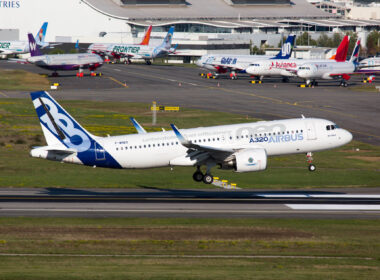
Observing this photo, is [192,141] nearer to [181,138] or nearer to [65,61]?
[181,138]

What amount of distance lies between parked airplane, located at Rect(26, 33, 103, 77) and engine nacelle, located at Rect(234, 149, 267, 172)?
11708 centimetres

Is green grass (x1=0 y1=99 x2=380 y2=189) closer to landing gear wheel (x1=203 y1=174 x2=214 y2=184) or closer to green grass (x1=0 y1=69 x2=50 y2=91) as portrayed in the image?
landing gear wheel (x1=203 y1=174 x2=214 y2=184)

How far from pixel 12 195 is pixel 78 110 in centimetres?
5752

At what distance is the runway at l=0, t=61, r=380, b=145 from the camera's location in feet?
363

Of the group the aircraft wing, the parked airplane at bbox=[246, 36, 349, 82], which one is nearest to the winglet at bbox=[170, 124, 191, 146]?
the aircraft wing

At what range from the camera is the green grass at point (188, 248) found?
116 ft

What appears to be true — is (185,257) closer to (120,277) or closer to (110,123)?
(120,277)

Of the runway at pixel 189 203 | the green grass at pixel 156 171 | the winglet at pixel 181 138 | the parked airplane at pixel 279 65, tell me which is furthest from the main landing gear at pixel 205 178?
the parked airplane at pixel 279 65

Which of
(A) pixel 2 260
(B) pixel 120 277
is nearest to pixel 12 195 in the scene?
(A) pixel 2 260

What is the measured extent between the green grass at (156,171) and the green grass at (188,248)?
17.7 meters

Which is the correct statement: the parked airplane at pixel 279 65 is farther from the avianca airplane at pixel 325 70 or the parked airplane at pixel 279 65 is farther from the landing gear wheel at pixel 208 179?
the landing gear wheel at pixel 208 179

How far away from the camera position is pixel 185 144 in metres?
54.8

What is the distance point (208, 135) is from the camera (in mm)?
58812

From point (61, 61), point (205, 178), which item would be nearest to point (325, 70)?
point (61, 61)
